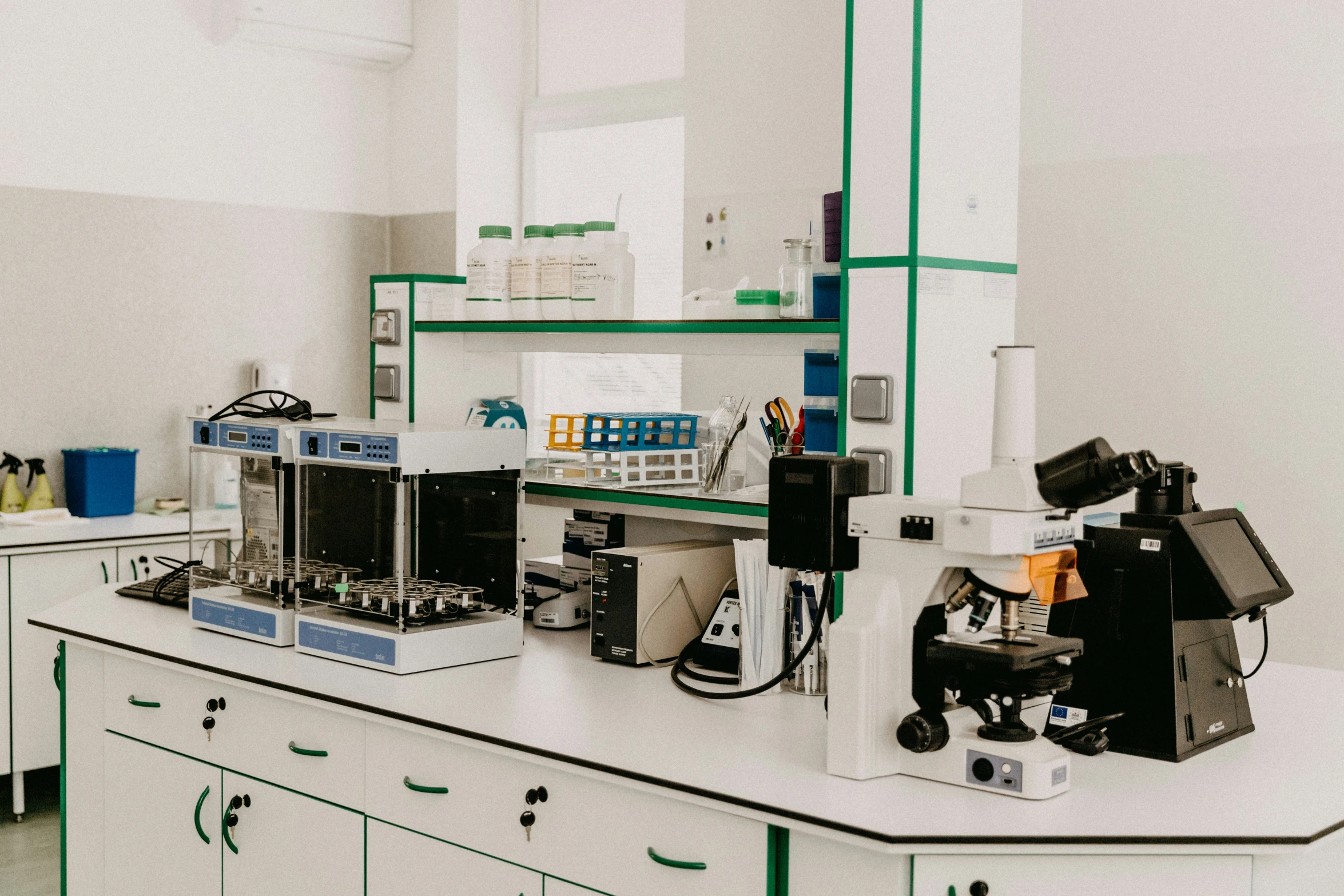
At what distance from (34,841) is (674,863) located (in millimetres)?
2855

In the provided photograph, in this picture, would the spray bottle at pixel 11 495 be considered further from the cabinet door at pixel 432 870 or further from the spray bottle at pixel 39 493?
the cabinet door at pixel 432 870

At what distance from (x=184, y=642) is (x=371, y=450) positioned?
2.15 feet

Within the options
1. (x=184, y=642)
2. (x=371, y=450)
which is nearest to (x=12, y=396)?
(x=184, y=642)

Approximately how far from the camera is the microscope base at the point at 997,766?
5.76ft

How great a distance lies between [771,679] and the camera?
2.31 meters

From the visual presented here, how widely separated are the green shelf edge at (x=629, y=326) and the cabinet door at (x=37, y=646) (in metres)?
1.66

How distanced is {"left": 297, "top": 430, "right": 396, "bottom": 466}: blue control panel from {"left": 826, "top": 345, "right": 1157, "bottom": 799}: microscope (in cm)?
100

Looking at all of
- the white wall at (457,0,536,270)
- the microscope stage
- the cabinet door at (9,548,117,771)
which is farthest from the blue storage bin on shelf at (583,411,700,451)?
the white wall at (457,0,536,270)

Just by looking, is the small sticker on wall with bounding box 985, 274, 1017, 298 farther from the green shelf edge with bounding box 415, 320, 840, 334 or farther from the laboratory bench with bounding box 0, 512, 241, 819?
the laboratory bench with bounding box 0, 512, 241, 819

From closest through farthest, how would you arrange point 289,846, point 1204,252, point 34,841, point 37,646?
point 289,846, point 1204,252, point 34,841, point 37,646

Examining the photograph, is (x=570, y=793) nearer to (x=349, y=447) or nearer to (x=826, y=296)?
(x=349, y=447)

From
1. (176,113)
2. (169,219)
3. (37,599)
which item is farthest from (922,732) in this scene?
(176,113)

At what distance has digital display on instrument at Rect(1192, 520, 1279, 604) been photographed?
6.55ft

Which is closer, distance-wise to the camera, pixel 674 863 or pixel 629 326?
pixel 674 863
